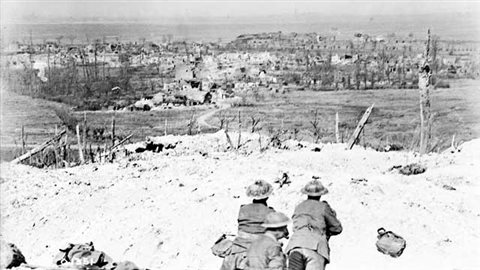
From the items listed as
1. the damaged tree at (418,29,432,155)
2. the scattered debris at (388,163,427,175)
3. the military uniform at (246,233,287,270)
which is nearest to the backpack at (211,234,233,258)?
the military uniform at (246,233,287,270)

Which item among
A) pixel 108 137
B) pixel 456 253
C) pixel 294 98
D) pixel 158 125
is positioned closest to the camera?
pixel 456 253

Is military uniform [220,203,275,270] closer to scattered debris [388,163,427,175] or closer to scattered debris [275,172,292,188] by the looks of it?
scattered debris [275,172,292,188]

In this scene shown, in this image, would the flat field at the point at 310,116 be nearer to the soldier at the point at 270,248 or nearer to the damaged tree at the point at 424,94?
the damaged tree at the point at 424,94

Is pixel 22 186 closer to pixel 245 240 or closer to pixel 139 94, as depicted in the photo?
pixel 245 240

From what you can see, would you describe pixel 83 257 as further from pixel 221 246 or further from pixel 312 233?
pixel 312 233

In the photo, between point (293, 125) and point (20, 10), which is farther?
point (293, 125)

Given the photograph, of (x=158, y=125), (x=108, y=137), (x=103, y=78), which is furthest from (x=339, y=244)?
(x=103, y=78)

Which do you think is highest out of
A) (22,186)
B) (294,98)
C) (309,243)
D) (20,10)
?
(20,10)

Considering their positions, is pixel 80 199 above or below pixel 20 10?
below
